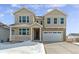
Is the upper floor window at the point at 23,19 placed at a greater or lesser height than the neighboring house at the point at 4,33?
greater

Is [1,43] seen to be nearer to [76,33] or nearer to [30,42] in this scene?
[30,42]

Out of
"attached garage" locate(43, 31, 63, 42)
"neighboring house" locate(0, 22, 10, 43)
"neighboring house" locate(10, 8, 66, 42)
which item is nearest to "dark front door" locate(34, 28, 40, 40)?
"neighboring house" locate(10, 8, 66, 42)

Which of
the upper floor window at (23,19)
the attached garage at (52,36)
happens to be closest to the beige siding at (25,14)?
the upper floor window at (23,19)

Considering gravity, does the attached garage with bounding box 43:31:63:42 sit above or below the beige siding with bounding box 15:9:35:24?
below

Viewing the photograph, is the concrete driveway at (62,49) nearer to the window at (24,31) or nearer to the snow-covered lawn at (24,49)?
the snow-covered lawn at (24,49)

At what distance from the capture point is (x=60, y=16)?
17328mm

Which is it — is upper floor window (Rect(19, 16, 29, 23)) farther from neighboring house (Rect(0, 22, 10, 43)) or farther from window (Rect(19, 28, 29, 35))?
neighboring house (Rect(0, 22, 10, 43))

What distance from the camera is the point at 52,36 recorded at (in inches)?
618

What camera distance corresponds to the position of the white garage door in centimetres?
1552

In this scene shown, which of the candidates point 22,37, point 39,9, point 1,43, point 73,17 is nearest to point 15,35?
point 22,37

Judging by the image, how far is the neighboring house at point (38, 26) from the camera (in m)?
15.9

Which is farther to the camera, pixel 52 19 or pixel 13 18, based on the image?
pixel 52 19

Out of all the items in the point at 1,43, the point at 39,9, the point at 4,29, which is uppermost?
the point at 39,9

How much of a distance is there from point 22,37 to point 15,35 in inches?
21.0
